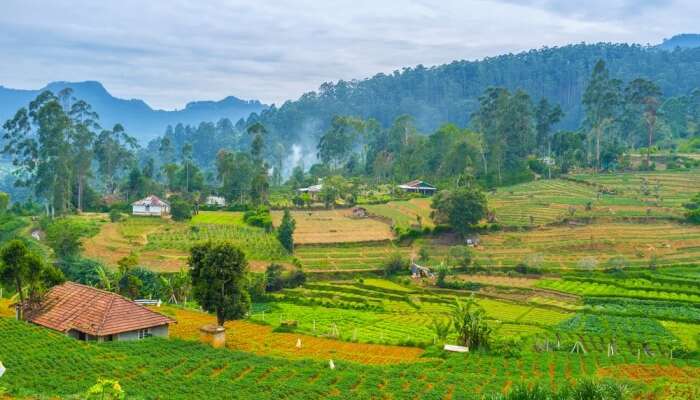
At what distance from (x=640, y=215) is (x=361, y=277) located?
101 ft

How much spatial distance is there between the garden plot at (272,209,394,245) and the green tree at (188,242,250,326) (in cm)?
3057

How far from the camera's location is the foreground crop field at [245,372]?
20.6 m

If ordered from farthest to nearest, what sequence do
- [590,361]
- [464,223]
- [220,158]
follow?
[220,158], [464,223], [590,361]

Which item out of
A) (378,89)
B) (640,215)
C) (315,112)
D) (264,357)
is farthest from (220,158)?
(378,89)

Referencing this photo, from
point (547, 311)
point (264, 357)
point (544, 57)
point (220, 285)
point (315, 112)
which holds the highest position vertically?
point (544, 57)

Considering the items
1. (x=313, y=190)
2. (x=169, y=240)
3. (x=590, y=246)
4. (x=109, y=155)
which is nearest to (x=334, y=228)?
(x=169, y=240)

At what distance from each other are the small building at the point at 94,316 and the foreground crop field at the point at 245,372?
1.42 m

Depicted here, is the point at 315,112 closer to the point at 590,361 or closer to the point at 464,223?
the point at 464,223

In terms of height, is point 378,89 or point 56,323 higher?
point 378,89

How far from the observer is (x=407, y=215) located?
7025cm

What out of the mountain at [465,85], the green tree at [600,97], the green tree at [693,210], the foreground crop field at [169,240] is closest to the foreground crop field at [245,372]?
the foreground crop field at [169,240]

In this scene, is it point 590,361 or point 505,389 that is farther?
point 590,361

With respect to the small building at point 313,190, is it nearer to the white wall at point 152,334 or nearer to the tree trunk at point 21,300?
the white wall at point 152,334

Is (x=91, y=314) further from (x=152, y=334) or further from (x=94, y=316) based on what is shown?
(x=152, y=334)
